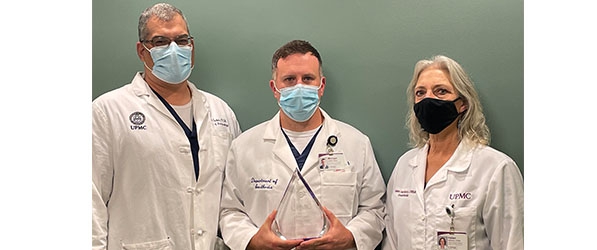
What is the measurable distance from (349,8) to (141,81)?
2.53ft

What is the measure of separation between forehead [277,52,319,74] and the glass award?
353mm

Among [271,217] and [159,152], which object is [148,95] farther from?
[271,217]

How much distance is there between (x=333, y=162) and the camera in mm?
2025

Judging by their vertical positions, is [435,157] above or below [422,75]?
below

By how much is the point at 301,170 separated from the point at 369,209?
287mm

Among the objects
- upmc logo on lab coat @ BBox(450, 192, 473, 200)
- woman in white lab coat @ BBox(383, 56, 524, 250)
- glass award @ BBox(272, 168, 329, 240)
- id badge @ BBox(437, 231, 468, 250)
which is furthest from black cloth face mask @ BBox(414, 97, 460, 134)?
glass award @ BBox(272, 168, 329, 240)

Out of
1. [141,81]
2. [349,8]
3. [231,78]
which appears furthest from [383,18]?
[141,81]

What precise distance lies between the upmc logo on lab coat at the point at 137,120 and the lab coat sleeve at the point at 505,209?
1.17 m

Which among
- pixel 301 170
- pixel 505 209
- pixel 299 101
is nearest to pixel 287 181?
pixel 301 170

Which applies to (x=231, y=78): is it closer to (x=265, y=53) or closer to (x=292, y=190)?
(x=265, y=53)

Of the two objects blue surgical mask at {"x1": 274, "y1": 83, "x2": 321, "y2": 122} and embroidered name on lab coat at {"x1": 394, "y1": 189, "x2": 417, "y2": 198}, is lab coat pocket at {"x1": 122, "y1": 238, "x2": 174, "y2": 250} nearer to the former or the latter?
blue surgical mask at {"x1": 274, "y1": 83, "x2": 321, "y2": 122}

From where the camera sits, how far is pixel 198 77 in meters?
2.13

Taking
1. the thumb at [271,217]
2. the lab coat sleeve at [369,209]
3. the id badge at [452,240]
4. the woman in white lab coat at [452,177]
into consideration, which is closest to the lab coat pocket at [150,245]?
the thumb at [271,217]

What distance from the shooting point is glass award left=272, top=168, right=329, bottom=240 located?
6.45 feet
